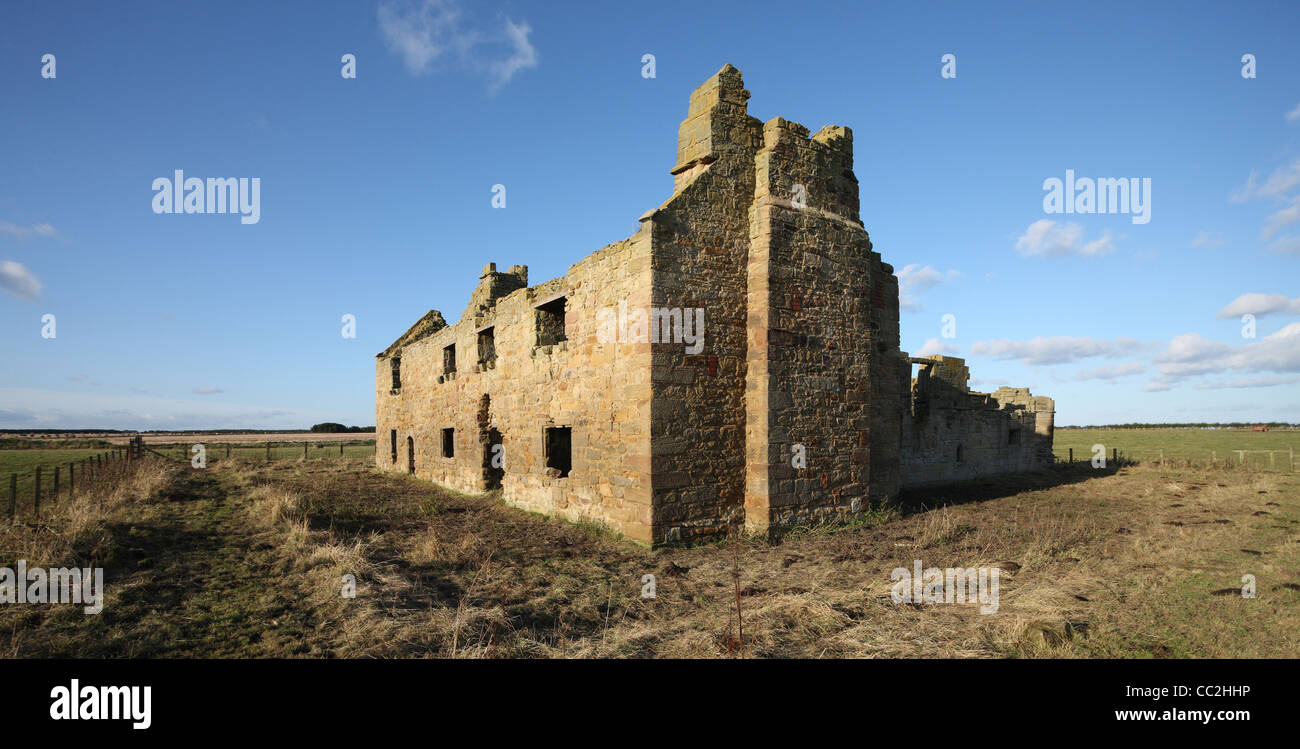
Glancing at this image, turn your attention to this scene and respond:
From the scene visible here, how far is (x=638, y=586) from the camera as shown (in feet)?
24.9

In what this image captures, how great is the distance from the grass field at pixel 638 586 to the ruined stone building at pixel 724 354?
2.47ft

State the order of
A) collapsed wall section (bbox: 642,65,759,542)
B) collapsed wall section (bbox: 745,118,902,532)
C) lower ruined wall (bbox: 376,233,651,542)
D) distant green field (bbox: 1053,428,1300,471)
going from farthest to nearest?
distant green field (bbox: 1053,428,1300,471) → collapsed wall section (bbox: 745,118,902,532) → lower ruined wall (bbox: 376,233,651,542) → collapsed wall section (bbox: 642,65,759,542)

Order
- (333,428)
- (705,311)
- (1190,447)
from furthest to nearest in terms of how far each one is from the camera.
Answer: (333,428) → (1190,447) → (705,311)

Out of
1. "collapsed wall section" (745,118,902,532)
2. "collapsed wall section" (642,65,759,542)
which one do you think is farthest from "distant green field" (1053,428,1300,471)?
"collapsed wall section" (642,65,759,542)

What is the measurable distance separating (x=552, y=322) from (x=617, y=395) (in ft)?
12.5

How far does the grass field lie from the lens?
5422mm

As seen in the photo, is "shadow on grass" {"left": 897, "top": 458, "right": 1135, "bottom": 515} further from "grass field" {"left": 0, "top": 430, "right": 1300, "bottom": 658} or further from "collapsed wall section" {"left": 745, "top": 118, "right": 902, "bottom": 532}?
"collapsed wall section" {"left": 745, "top": 118, "right": 902, "bottom": 532}

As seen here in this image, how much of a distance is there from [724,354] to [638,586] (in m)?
4.34

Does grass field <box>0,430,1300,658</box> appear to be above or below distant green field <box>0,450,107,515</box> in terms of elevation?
above

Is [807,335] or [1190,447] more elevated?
[807,335]

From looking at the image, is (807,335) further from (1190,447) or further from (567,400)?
(1190,447)

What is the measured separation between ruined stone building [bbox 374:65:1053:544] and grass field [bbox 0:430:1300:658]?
2.47 ft

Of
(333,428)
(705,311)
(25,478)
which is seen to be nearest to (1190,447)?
(705,311)

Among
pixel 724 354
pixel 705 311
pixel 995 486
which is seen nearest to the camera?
pixel 705 311
